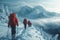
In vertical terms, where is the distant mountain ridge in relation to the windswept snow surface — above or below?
above

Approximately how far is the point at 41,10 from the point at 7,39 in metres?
1.35

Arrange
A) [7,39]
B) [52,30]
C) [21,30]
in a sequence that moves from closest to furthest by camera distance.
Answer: [7,39]
[21,30]
[52,30]

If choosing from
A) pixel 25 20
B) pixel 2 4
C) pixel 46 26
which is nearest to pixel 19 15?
pixel 25 20

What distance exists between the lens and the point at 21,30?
497 cm

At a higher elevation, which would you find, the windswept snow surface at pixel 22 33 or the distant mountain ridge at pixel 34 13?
the distant mountain ridge at pixel 34 13

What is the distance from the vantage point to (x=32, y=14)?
5219 mm

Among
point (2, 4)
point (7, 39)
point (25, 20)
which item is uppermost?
point (2, 4)

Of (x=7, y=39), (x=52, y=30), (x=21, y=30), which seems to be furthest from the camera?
(x=52, y=30)

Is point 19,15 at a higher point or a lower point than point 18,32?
higher

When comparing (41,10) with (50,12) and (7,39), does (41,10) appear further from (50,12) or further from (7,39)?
(7,39)

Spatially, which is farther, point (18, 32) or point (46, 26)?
point (46, 26)

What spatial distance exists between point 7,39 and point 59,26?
1.46 meters

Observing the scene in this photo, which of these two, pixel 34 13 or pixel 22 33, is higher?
pixel 34 13

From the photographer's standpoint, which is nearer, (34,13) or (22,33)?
(22,33)
